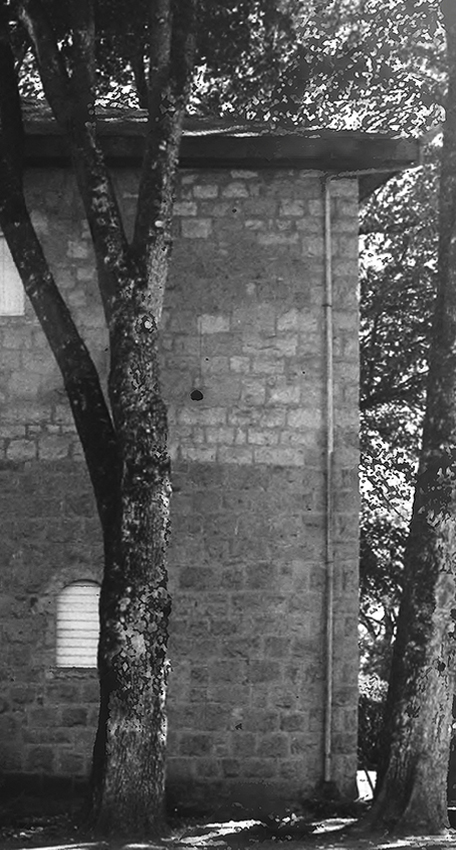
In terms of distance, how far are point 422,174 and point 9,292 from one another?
786cm

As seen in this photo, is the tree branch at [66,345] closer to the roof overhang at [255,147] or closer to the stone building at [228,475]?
the roof overhang at [255,147]

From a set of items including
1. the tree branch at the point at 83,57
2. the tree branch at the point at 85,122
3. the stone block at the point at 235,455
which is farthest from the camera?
the stone block at the point at 235,455

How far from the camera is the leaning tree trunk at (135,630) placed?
8.62 meters

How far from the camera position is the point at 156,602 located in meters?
8.71

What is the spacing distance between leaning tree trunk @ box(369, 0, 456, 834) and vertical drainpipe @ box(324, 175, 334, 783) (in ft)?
3.64

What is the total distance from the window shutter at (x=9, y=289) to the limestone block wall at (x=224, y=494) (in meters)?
0.16

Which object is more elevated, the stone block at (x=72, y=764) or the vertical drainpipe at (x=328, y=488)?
the vertical drainpipe at (x=328, y=488)

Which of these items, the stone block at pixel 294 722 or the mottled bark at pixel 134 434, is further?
the stone block at pixel 294 722

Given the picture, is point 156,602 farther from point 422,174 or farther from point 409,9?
point 422,174

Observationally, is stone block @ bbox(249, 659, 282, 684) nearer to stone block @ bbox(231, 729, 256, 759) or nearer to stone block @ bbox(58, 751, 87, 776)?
stone block @ bbox(231, 729, 256, 759)

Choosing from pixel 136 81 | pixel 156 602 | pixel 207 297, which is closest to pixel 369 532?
pixel 136 81

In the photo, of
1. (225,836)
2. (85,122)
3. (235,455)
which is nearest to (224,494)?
(235,455)

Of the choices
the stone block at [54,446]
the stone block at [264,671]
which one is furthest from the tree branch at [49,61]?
the stone block at [264,671]

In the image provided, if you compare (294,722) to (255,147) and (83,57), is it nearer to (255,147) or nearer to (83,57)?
(255,147)
